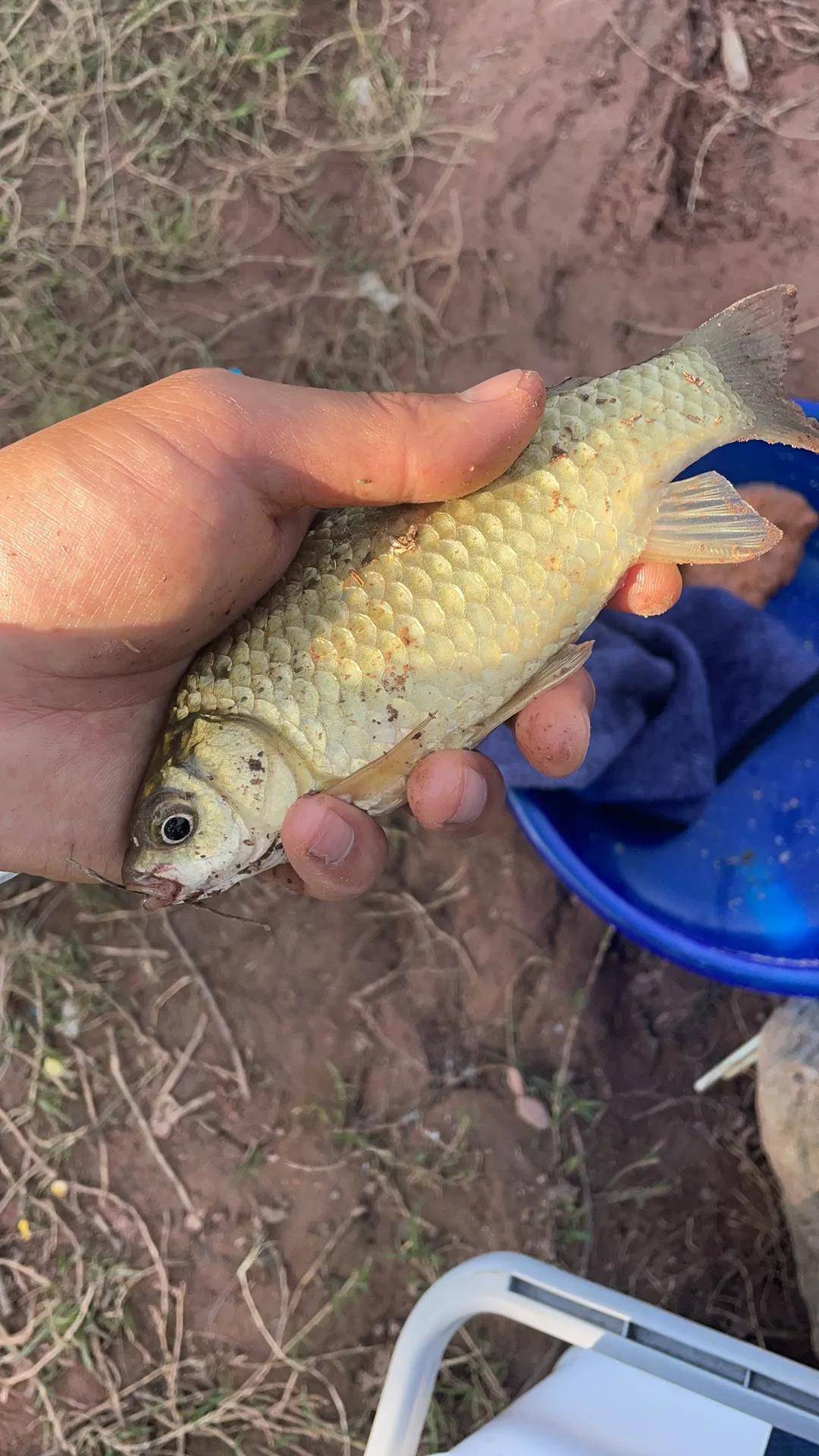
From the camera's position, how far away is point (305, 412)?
1965 mm

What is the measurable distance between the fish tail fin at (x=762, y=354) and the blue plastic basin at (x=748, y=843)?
3.28ft

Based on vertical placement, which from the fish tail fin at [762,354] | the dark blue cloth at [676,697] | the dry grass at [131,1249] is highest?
the fish tail fin at [762,354]

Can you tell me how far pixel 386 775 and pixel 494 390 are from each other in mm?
774

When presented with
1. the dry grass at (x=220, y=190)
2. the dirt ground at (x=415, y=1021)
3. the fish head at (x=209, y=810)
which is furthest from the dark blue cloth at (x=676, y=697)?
the dry grass at (x=220, y=190)

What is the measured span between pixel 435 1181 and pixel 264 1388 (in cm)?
80

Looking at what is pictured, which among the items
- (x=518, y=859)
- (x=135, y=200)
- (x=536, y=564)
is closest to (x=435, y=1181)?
(x=518, y=859)

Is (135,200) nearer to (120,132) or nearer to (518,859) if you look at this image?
(120,132)

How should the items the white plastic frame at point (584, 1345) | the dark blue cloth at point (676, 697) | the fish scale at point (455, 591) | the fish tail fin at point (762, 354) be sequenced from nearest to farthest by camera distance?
the fish scale at point (455, 591) < the fish tail fin at point (762, 354) < the white plastic frame at point (584, 1345) < the dark blue cloth at point (676, 697)

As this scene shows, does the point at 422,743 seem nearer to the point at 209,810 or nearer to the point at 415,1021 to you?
the point at 209,810

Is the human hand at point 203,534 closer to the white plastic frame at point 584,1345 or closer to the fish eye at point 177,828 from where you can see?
the fish eye at point 177,828

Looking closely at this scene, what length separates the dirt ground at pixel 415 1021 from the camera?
9.78ft

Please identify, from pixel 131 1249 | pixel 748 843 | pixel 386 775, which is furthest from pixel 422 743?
pixel 131 1249

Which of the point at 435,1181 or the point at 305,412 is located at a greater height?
the point at 305,412

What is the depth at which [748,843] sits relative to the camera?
315 centimetres
